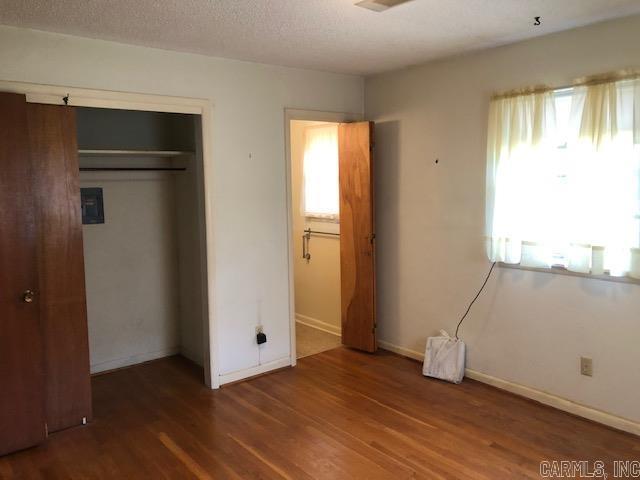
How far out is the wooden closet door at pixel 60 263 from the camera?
10.3ft

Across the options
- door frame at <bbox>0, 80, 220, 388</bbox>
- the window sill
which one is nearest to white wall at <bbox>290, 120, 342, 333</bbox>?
door frame at <bbox>0, 80, 220, 388</bbox>

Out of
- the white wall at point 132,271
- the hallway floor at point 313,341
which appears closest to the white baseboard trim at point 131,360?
the white wall at point 132,271

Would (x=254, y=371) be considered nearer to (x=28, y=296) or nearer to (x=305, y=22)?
(x=28, y=296)

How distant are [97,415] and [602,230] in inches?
136

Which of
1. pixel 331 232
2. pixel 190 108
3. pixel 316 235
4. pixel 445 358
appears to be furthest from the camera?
pixel 316 235

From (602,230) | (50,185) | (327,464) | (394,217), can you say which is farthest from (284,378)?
(602,230)

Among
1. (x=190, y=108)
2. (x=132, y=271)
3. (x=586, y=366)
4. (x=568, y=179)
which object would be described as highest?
(x=190, y=108)

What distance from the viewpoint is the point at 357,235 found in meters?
4.66

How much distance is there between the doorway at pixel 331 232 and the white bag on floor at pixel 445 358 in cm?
66

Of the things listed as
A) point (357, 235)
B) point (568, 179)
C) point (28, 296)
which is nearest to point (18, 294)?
point (28, 296)

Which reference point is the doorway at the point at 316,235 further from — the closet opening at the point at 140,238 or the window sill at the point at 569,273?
the window sill at the point at 569,273

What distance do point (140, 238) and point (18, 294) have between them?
5.16ft

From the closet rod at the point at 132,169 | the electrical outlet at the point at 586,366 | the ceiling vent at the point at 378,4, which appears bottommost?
the electrical outlet at the point at 586,366

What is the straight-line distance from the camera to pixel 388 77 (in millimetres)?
4535
